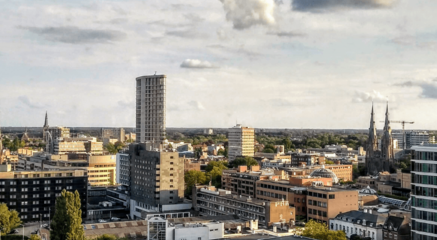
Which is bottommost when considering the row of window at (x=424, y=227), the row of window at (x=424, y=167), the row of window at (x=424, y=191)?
the row of window at (x=424, y=227)

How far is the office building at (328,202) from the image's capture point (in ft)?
331

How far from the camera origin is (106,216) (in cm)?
12888

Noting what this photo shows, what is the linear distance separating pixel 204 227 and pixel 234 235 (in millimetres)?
6400

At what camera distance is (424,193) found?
70.4 metres

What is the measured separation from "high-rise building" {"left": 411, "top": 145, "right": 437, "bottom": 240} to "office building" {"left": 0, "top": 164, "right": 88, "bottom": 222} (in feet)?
229

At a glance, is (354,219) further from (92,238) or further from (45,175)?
(45,175)

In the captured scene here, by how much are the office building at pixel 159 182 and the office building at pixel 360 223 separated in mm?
38583

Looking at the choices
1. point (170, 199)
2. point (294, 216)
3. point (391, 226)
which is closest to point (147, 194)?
point (170, 199)

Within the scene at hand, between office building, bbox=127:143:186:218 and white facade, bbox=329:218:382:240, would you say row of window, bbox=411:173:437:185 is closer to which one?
white facade, bbox=329:218:382:240

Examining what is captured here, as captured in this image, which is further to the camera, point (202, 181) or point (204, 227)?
point (202, 181)

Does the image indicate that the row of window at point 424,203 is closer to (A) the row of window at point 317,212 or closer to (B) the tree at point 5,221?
(A) the row of window at point 317,212

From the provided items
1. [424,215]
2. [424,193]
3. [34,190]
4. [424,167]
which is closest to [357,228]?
[424,215]

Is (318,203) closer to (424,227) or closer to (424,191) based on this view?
(424,227)

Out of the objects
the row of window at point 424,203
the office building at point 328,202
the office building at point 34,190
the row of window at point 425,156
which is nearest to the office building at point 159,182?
the office building at point 34,190
